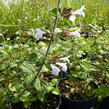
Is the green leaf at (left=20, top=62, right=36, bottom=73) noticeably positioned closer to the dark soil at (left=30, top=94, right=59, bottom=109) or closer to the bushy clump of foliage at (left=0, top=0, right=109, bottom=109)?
the bushy clump of foliage at (left=0, top=0, right=109, bottom=109)

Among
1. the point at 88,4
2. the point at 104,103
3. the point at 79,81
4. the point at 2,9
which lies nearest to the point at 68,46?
the point at 79,81

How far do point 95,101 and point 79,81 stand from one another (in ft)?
0.75

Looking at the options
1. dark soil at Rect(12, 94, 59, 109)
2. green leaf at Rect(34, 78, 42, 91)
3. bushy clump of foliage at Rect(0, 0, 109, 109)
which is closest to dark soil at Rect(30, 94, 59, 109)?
dark soil at Rect(12, 94, 59, 109)

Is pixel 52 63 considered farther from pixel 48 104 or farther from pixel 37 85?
pixel 48 104

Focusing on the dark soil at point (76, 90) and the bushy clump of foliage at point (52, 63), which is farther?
the dark soil at point (76, 90)

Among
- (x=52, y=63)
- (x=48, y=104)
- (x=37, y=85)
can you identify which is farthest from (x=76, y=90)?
(x=37, y=85)

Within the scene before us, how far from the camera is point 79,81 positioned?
202cm

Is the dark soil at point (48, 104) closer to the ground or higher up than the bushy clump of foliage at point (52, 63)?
closer to the ground

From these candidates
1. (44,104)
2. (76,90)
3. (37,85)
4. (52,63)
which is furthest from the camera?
(76,90)

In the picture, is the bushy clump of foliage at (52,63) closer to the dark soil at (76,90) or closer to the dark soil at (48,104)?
the dark soil at (76,90)

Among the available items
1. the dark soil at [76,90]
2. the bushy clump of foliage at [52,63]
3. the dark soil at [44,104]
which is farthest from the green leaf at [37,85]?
the dark soil at [76,90]

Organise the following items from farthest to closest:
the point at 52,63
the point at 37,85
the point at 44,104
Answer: the point at 44,104, the point at 52,63, the point at 37,85

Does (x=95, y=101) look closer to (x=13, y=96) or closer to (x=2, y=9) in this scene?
(x=13, y=96)

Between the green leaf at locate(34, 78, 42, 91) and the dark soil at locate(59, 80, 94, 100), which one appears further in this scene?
the dark soil at locate(59, 80, 94, 100)
